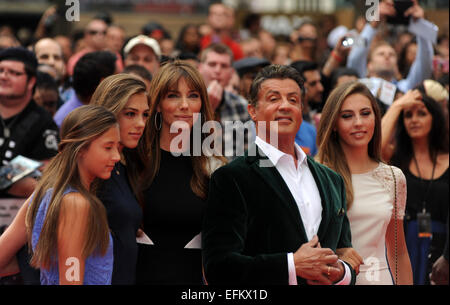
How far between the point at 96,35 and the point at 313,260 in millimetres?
5857

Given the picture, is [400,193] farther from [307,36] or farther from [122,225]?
[307,36]

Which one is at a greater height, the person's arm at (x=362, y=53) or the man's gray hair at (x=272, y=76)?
the person's arm at (x=362, y=53)

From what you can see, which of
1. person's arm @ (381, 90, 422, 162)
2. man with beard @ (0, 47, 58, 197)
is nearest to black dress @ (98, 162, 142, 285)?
man with beard @ (0, 47, 58, 197)

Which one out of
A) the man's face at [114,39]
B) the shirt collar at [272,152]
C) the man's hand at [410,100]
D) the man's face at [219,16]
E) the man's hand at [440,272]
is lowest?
the man's hand at [440,272]

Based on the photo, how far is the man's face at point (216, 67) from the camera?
6.29 m

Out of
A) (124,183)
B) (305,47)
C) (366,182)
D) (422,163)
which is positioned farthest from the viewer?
(305,47)

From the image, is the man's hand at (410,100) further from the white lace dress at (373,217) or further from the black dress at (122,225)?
the black dress at (122,225)

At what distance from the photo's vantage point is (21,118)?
5035 millimetres

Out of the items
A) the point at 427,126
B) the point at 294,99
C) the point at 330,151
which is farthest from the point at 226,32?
the point at 294,99

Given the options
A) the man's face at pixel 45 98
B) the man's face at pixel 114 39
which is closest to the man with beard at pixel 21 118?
the man's face at pixel 45 98

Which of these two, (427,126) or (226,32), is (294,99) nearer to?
(427,126)

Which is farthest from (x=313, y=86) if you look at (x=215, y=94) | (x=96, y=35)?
(x=96, y=35)

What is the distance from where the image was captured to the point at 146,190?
11.8 feet

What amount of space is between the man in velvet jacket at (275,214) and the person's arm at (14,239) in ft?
2.63
